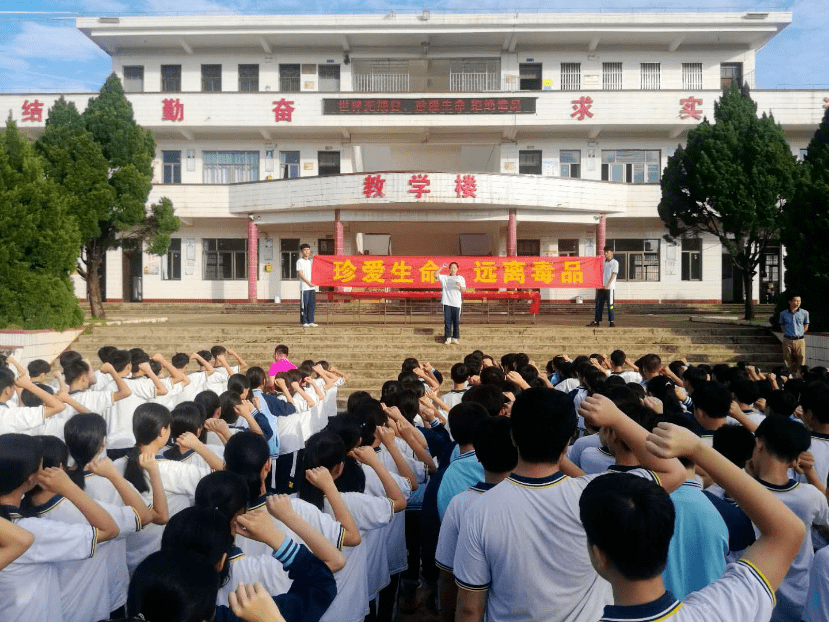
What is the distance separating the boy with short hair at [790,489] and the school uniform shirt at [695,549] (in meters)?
0.47

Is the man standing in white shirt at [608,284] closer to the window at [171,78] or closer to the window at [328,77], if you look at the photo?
the window at [328,77]

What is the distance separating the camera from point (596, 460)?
126 inches

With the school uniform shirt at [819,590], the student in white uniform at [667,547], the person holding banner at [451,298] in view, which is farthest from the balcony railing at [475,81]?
the student in white uniform at [667,547]

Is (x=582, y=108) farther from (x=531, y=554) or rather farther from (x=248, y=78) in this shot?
(x=531, y=554)

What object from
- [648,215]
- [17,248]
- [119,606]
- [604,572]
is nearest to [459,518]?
[604,572]

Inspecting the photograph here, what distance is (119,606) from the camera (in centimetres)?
309

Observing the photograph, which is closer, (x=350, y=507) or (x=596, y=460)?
(x=350, y=507)

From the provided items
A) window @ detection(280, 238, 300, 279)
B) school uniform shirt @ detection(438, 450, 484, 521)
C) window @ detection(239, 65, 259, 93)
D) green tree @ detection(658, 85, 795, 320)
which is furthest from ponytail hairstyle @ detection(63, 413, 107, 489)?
window @ detection(239, 65, 259, 93)

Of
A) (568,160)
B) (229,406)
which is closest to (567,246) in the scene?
(568,160)

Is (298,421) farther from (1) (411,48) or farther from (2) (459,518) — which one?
(1) (411,48)

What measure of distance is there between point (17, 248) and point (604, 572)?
11216 mm

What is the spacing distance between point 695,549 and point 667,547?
3.29ft

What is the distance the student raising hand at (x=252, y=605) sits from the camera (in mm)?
1426

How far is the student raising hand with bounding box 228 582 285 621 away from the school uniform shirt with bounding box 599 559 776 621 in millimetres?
816
